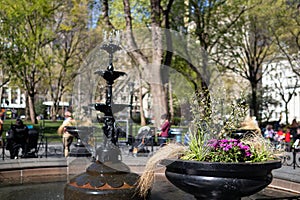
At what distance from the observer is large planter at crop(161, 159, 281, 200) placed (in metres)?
4.90

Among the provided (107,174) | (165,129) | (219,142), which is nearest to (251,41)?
(165,129)

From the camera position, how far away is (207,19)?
26.0 meters

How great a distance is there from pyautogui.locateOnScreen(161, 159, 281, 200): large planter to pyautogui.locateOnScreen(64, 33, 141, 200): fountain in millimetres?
1877

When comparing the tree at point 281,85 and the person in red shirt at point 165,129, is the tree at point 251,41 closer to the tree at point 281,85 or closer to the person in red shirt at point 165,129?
the tree at point 281,85

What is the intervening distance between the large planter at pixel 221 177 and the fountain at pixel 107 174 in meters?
1.88

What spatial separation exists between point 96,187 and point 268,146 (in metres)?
2.89

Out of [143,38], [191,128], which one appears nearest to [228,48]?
[143,38]

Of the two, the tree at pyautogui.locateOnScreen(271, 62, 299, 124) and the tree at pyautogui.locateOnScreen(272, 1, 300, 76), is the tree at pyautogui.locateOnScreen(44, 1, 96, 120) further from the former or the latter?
the tree at pyautogui.locateOnScreen(271, 62, 299, 124)

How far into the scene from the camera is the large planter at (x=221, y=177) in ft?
16.1

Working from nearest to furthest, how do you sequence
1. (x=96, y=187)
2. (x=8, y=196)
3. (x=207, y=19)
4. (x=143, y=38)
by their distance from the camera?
(x=96, y=187)
(x=143, y=38)
(x=8, y=196)
(x=207, y=19)

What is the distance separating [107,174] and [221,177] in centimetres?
260

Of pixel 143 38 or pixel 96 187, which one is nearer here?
pixel 96 187

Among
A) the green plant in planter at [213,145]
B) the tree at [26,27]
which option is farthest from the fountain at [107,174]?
the tree at [26,27]

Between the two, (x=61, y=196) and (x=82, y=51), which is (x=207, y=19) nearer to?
(x=82, y=51)
